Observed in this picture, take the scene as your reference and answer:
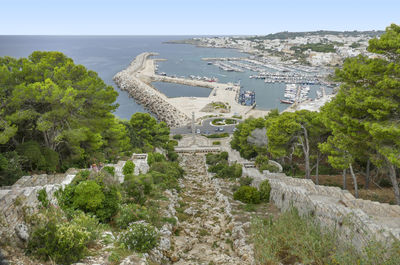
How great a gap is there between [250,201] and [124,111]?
55806 millimetres

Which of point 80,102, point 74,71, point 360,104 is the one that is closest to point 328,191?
point 360,104

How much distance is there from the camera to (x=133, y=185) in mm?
11547

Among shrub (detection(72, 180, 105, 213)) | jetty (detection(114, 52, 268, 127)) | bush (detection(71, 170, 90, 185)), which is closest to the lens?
shrub (detection(72, 180, 105, 213))

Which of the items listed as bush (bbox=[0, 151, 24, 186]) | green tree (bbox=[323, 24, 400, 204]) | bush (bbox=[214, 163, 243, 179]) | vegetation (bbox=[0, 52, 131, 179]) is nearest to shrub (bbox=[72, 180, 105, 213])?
bush (bbox=[0, 151, 24, 186])

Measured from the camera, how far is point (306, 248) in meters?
7.15

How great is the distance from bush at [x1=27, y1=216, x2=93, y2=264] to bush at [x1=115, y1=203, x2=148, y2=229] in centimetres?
261

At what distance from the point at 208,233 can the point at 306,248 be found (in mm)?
4757

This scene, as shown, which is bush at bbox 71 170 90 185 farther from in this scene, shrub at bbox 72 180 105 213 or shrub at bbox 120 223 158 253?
shrub at bbox 120 223 158 253

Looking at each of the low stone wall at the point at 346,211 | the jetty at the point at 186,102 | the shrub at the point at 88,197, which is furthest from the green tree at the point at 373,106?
the jetty at the point at 186,102

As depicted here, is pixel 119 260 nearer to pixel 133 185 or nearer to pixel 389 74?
pixel 133 185

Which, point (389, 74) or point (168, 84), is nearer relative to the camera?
point (389, 74)

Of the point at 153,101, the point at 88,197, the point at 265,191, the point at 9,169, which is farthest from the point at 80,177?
the point at 153,101

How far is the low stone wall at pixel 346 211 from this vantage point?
278 inches

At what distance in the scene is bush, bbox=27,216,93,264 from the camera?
6086 millimetres
